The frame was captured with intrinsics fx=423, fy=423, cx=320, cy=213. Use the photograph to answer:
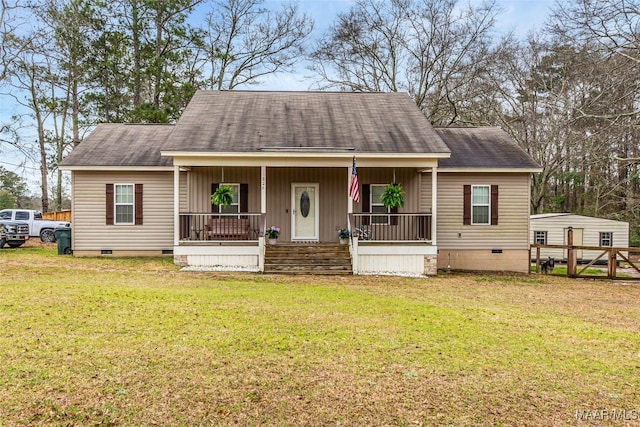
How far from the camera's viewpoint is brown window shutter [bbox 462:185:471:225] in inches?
553

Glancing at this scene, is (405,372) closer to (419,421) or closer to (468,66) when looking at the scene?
(419,421)

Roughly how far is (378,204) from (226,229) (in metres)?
4.87

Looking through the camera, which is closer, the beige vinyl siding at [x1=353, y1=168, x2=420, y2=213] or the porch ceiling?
the porch ceiling

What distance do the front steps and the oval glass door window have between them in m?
1.53

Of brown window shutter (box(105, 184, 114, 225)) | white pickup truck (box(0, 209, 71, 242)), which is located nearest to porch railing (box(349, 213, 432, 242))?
brown window shutter (box(105, 184, 114, 225))

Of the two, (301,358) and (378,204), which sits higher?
(378,204)

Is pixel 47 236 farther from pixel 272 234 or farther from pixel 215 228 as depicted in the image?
pixel 272 234

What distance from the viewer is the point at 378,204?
45.0ft

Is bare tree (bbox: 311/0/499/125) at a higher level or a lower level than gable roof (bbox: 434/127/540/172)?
higher

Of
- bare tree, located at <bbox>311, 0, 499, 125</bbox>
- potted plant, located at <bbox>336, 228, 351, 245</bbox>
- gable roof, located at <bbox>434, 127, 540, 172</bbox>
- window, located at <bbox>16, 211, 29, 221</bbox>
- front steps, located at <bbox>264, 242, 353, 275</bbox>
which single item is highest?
bare tree, located at <bbox>311, 0, 499, 125</bbox>

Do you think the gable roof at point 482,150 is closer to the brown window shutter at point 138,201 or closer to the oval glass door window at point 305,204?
the oval glass door window at point 305,204

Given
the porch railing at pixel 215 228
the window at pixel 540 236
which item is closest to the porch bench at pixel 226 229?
the porch railing at pixel 215 228

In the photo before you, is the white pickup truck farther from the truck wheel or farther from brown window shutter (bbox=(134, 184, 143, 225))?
brown window shutter (bbox=(134, 184, 143, 225))

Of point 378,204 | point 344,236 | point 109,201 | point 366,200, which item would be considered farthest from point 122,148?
point 378,204
